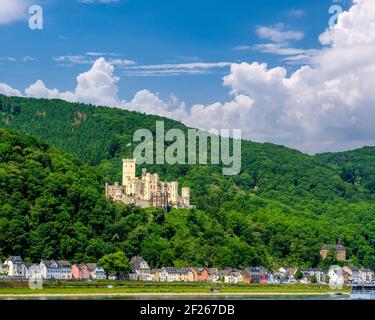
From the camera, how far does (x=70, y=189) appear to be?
64062 millimetres

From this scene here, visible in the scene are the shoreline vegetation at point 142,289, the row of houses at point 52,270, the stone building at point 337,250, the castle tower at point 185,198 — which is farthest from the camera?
the castle tower at point 185,198

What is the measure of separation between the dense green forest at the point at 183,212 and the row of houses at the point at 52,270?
1788 millimetres

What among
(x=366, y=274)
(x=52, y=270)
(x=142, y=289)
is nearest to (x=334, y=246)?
(x=366, y=274)

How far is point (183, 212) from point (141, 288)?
24282 millimetres

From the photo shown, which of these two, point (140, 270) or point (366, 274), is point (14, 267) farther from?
point (366, 274)

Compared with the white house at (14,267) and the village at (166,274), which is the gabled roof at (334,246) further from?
the white house at (14,267)

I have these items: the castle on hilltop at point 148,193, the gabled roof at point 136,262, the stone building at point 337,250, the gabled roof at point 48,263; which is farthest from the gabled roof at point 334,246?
the gabled roof at point 48,263

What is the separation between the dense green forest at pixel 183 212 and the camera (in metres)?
59.0

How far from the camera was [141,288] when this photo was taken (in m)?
49.5

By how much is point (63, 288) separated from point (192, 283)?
1185 cm

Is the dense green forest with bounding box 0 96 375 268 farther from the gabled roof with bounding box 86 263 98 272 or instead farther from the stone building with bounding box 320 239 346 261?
the gabled roof with bounding box 86 263 98 272
